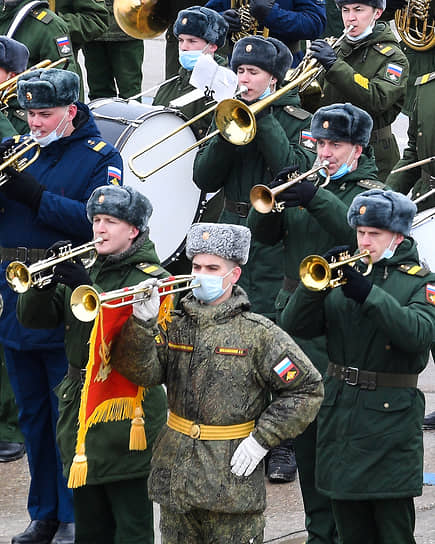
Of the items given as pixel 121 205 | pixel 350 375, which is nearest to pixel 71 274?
pixel 121 205

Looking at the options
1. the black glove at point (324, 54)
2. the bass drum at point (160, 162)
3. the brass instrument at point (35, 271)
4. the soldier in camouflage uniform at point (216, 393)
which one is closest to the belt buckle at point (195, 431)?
the soldier in camouflage uniform at point (216, 393)

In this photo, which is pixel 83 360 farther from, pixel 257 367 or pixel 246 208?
pixel 246 208

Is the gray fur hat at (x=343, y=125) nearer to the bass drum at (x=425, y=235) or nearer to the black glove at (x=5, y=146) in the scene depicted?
the bass drum at (x=425, y=235)

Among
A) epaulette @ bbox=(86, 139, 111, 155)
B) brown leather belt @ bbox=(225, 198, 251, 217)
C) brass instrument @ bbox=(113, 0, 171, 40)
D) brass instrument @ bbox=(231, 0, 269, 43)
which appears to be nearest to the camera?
epaulette @ bbox=(86, 139, 111, 155)

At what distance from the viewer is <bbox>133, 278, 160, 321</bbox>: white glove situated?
539 centimetres

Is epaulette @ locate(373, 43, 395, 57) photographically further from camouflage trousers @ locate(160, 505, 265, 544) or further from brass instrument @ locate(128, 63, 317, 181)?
camouflage trousers @ locate(160, 505, 265, 544)

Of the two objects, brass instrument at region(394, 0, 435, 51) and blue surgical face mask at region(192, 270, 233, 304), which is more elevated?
brass instrument at region(394, 0, 435, 51)

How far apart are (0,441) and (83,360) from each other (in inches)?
82.3

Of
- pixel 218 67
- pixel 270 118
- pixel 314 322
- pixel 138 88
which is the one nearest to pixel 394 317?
pixel 314 322

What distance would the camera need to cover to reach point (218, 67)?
7.75 m

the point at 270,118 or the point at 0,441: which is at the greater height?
the point at 270,118

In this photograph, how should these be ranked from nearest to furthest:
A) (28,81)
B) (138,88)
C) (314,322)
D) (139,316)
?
(139,316) → (314,322) → (28,81) → (138,88)

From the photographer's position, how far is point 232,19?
30.0 feet

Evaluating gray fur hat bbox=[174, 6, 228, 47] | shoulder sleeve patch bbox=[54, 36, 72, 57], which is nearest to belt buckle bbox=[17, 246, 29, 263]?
gray fur hat bbox=[174, 6, 228, 47]
